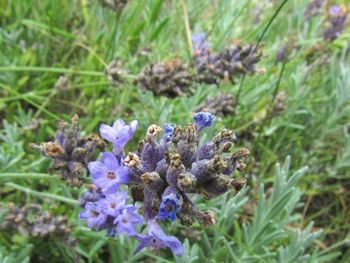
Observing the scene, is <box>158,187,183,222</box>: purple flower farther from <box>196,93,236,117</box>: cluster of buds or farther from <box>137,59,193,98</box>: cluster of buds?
<box>196,93,236,117</box>: cluster of buds

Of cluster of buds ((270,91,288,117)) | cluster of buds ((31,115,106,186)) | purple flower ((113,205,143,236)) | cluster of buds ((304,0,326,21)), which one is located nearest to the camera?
purple flower ((113,205,143,236))

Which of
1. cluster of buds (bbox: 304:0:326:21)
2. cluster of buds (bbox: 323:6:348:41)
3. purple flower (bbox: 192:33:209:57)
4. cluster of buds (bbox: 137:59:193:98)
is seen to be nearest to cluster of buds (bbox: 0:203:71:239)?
cluster of buds (bbox: 137:59:193:98)

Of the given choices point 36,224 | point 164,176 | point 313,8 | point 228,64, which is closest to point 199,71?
point 228,64

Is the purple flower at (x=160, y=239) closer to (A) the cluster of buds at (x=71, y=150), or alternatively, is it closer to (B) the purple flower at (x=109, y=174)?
(B) the purple flower at (x=109, y=174)

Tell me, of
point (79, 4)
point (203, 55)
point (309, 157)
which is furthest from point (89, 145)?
point (79, 4)

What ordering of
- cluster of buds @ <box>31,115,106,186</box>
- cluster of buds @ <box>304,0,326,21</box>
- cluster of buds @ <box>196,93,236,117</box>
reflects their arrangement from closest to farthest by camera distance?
cluster of buds @ <box>31,115,106,186</box> < cluster of buds @ <box>196,93,236,117</box> < cluster of buds @ <box>304,0,326,21</box>

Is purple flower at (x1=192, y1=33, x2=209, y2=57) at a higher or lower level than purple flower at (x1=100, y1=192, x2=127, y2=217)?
higher

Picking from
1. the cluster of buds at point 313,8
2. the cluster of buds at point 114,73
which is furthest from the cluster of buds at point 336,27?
the cluster of buds at point 114,73
